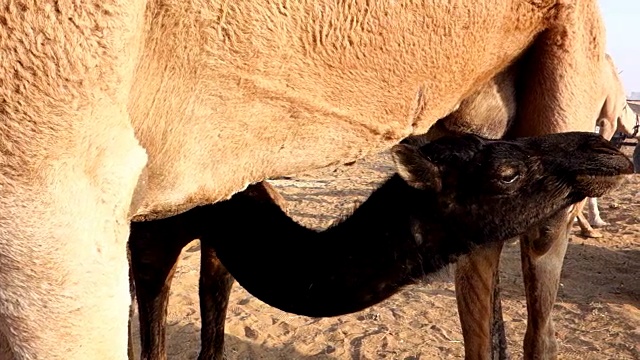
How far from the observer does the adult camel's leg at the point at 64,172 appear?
1.42m

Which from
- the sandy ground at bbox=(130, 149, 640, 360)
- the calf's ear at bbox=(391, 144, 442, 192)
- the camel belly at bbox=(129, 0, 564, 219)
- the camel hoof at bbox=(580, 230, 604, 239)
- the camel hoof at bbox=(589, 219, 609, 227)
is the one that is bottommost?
the sandy ground at bbox=(130, 149, 640, 360)

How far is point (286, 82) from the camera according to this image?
79.1 inches

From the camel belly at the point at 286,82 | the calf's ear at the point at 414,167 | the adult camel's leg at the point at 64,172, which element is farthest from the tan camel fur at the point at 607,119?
the adult camel's leg at the point at 64,172

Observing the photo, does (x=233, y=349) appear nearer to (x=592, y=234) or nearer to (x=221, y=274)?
(x=221, y=274)

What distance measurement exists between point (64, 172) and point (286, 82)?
79cm

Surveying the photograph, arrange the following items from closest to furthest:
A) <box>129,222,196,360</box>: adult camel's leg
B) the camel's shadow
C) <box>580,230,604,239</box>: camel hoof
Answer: <box>129,222,196,360</box>: adult camel's leg, the camel's shadow, <box>580,230,604,239</box>: camel hoof

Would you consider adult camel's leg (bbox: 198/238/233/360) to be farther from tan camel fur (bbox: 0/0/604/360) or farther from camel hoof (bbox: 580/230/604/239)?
camel hoof (bbox: 580/230/604/239)

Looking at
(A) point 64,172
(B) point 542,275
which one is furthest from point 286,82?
(B) point 542,275

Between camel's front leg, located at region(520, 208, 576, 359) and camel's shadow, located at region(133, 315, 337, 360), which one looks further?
camel's shadow, located at region(133, 315, 337, 360)

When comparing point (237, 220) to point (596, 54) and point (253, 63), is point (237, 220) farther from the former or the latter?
point (596, 54)

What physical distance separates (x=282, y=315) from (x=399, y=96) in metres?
3.49

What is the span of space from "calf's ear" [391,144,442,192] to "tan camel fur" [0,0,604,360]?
4.2 inches

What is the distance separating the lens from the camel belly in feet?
5.84

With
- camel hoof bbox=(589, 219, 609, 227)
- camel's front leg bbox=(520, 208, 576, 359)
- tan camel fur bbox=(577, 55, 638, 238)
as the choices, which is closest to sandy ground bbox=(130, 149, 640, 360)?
camel's front leg bbox=(520, 208, 576, 359)
